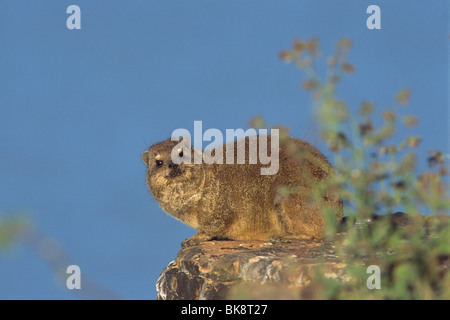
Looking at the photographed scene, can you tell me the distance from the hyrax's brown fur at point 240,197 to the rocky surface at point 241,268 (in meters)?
0.39

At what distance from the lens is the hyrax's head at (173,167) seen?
8445 mm

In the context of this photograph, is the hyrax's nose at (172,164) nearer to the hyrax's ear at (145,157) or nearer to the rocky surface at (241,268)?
the hyrax's ear at (145,157)

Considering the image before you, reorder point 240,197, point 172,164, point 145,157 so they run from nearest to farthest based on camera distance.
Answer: point 240,197 → point 172,164 → point 145,157

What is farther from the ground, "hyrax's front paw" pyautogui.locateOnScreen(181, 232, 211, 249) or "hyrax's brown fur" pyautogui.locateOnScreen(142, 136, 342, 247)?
"hyrax's brown fur" pyautogui.locateOnScreen(142, 136, 342, 247)

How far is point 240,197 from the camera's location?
27.3 ft

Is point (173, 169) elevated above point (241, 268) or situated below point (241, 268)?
above

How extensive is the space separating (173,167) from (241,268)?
9.05 ft

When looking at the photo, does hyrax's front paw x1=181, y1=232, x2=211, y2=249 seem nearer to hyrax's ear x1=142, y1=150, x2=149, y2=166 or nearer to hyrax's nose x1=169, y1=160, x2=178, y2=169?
hyrax's nose x1=169, y1=160, x2=178, y2=169

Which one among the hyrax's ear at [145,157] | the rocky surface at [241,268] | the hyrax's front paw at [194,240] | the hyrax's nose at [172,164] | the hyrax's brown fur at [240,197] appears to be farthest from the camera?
the hyrax's ear at [145,157]

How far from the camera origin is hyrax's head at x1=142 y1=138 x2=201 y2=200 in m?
8.45

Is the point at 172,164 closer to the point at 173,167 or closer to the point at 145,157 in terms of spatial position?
the point at 173,167

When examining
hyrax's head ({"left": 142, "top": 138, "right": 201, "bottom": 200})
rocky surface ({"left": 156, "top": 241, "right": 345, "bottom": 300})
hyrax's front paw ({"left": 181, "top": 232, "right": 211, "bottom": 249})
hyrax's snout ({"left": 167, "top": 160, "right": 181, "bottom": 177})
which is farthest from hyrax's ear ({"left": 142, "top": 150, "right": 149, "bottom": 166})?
rocky surface ({"left": 156, "top": 241, "right": 345, "bottom": 300})

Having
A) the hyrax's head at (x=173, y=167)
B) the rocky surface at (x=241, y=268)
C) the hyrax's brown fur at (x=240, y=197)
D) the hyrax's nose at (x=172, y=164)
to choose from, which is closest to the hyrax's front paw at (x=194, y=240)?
the hyrax's brown fur at (x=240, y=197)

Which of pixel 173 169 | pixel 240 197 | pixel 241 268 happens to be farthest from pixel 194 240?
pixel 241 268
